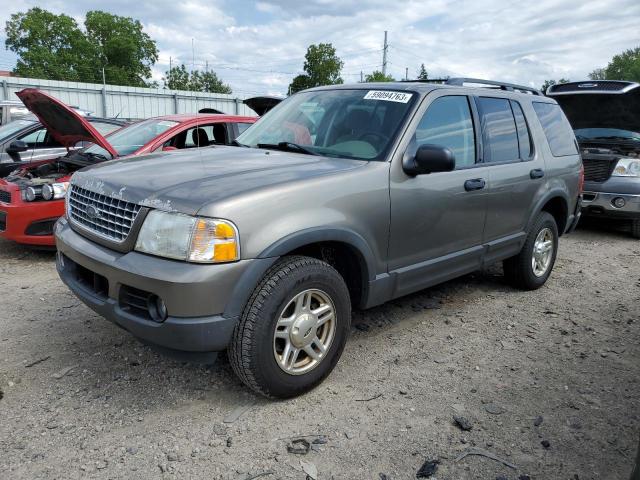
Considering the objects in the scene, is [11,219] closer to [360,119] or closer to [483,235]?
[360,119]

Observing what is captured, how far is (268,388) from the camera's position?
9.14 feet

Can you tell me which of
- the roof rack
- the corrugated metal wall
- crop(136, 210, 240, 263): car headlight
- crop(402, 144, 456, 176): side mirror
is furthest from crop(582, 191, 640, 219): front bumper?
the corrugated metal wall

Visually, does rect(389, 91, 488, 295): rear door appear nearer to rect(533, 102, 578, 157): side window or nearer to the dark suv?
rect(533, 102, 578, 157): side window

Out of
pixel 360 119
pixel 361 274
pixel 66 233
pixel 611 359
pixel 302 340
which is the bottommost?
pixel 611 359

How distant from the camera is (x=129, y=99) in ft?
79.2

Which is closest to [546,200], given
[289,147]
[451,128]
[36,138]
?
[451,128]

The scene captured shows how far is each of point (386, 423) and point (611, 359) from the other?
6.31 ft

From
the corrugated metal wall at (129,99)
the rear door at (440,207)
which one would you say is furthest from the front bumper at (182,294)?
the corrugated metal wall at (129,99)

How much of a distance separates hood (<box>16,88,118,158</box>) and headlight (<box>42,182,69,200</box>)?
56 cm

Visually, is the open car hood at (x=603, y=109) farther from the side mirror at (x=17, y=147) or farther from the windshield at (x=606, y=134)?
the side mirror at (x=17, y=147)

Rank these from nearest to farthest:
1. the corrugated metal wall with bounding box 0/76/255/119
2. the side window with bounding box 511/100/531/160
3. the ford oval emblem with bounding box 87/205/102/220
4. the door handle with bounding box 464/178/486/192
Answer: the ford oval emblem with bounding box 87/205/102/220 < the door handle with bounding box 464/178/486/192 < the side window with bounding box 511/100/531/160 < the corrugated metal wall with bounding box 0/76/255/119

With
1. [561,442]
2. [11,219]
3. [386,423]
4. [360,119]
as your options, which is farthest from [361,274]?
[11,219]

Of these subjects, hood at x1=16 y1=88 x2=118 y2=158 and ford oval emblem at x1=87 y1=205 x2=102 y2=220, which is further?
hood at x1=16 y1=88 x2=118 y2=158

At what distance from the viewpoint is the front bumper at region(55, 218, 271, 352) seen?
2.46 m
